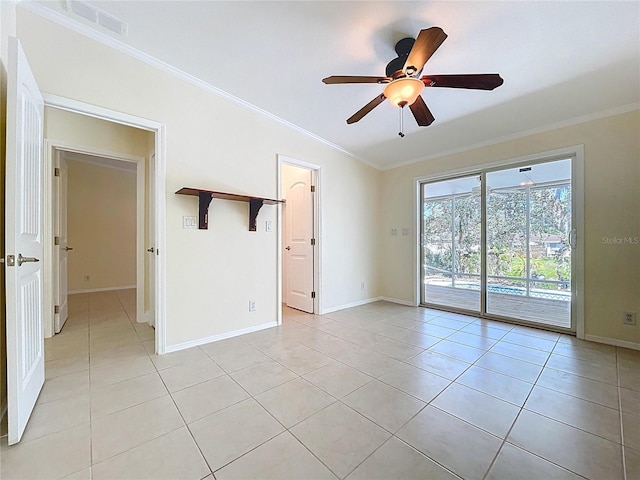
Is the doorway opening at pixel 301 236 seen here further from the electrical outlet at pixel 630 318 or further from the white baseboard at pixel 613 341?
the electrical outlet at pixel 630 318

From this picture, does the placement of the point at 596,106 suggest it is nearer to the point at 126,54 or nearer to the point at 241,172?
the point at 241,172

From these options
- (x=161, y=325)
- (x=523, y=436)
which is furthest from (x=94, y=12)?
(x=523, y=436)

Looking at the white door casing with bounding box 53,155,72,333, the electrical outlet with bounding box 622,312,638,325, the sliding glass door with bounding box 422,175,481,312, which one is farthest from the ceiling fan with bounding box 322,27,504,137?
the white door casing with bounding box 53,155,72,333

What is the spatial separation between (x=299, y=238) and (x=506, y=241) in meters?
3.11

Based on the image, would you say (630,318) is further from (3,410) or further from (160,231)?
(3,410)

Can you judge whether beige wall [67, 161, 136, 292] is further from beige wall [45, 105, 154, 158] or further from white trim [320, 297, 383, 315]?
white trim [320, 297, 383, 315]

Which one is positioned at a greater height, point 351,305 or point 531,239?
point 531,239

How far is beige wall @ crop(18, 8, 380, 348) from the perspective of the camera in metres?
→ 2.14

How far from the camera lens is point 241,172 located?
→ 10.3 feet

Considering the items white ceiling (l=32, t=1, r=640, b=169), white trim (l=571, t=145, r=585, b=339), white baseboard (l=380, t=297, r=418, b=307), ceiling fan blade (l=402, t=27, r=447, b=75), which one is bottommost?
white baseboard (l=380, t=297, r=418, b=307)

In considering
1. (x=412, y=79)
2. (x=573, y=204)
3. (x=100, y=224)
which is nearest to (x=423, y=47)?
(x=412, y=79)

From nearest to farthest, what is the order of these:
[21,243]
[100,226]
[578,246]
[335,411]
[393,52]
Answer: [21,243] < [335,411] < [393,52] < [578,246] < [100,226]

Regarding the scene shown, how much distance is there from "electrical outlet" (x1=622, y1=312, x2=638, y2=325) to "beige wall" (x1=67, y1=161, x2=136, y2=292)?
27.4 ft

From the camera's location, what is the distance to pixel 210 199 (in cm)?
272
